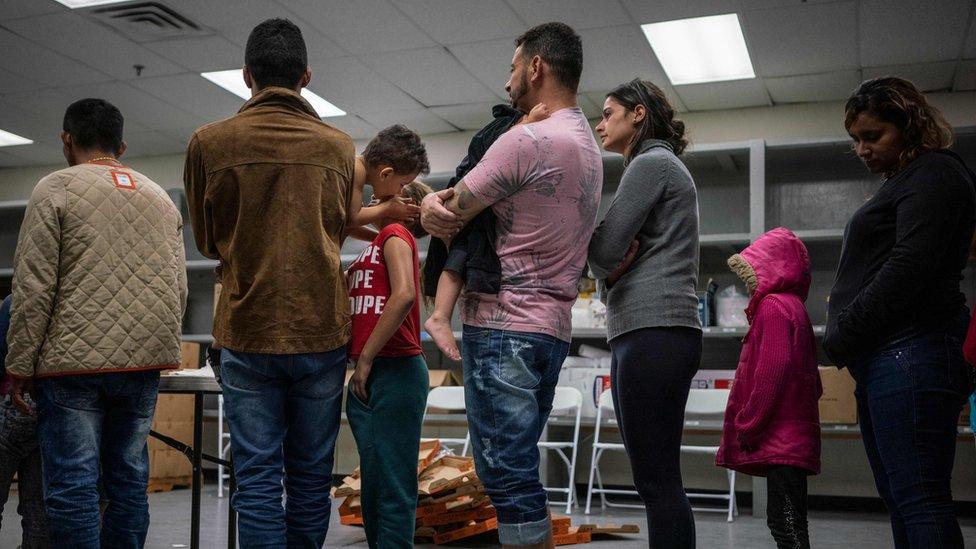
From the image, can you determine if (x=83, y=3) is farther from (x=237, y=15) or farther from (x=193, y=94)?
(x=193, y=94)

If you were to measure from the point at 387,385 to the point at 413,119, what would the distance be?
16.6ft

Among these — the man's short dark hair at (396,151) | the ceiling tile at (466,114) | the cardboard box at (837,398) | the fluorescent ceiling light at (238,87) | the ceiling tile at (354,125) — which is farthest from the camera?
the ceiling tile at (354,125)

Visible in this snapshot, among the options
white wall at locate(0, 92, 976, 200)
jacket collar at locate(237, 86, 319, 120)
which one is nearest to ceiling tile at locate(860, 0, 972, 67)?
white wall at locate(0, 92, 976, 200)

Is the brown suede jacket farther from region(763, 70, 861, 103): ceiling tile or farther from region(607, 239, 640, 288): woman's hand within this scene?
region(763, 70, 861, 103): ceiling tile

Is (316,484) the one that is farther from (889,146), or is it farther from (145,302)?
(889,146)

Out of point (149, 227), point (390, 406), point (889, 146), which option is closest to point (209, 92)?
point (149, 227)

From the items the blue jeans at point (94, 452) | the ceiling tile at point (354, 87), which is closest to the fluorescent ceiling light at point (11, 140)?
the ceiling tile at point (354, 87)

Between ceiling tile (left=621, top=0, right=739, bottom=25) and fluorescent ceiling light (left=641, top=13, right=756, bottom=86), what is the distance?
0.09m

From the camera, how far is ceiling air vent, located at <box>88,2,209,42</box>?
4.88 m

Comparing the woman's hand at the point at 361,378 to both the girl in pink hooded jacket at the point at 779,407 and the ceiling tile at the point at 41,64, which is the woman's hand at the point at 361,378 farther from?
the ceiling tile at the point at 41,64

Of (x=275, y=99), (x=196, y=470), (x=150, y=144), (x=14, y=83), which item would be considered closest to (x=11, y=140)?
(x=150, y=144)

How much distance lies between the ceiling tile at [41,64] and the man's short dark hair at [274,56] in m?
4.13

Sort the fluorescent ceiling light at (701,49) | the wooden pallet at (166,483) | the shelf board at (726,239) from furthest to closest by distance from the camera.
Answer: the wooden pallet at (166,483)
the shelf board at (726,239)
the fluorescent ceiling light at (701,49)

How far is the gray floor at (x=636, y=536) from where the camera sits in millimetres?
4039
